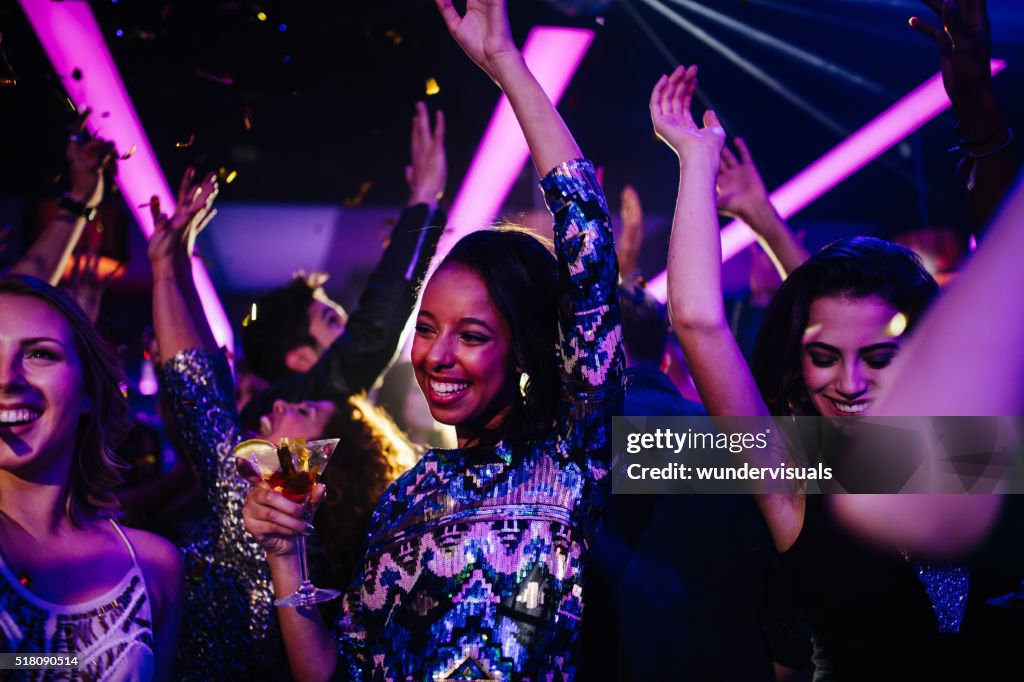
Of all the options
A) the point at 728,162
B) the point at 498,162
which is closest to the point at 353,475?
the point at 728,162

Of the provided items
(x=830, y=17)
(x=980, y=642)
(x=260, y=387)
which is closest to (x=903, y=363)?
(x=980, y=642)

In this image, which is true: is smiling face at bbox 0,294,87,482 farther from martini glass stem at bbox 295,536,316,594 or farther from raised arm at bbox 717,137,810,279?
raised arm at bbox 717,137,810,279

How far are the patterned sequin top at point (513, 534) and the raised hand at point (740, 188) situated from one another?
0.86m

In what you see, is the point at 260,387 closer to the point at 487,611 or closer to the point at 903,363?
the point at 487,611

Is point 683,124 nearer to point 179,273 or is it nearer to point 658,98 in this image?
point 658,98

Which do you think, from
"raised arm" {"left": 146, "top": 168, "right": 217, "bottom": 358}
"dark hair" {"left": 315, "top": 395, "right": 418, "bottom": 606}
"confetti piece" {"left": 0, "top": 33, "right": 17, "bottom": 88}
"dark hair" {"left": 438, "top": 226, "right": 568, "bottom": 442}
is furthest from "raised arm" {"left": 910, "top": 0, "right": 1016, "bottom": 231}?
"confetti piece" {"left": 0, "top": 33, "right": 17, "bottom": 88}

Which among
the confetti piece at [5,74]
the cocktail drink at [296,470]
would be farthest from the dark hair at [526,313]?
the confetti piece at [5,74]

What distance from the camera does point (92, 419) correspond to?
1796 mm

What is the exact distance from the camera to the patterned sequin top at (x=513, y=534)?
156 centimetres

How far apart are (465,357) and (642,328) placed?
973mm

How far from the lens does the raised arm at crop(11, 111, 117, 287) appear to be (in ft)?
9.11

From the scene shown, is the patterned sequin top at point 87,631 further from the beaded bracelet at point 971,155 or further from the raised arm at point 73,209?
the beaded bracelet at point 971,155

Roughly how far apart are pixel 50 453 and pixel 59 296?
0.32 metres

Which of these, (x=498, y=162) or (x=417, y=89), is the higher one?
(x=417, y=89)
